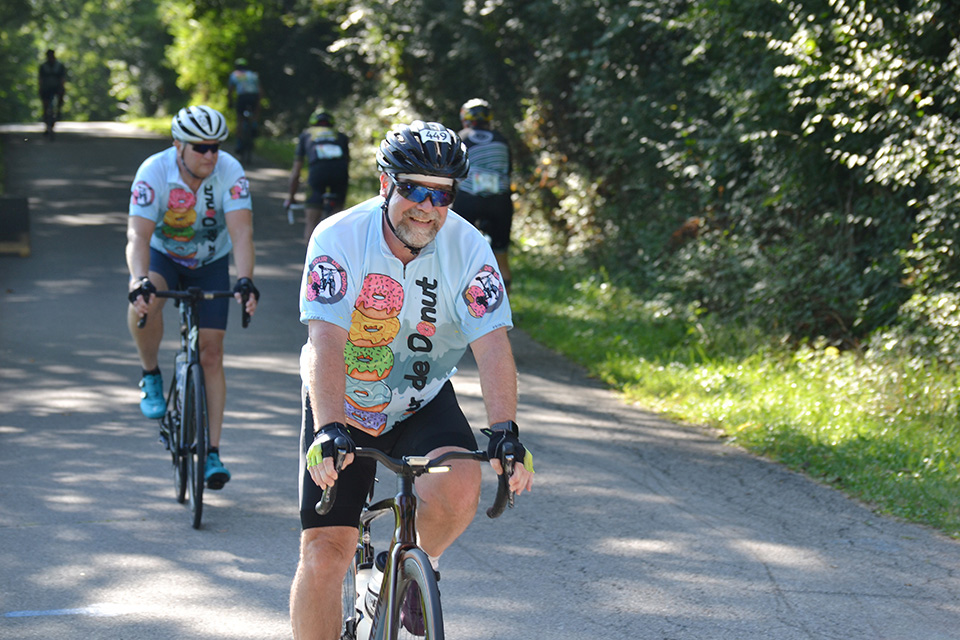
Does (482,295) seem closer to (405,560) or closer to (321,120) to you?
(405,560)

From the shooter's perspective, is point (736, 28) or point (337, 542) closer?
point (337, 542)

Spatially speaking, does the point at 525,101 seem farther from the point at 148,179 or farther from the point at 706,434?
the point at 148,179

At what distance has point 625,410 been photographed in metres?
8.78

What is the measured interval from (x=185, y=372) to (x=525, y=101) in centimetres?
1172

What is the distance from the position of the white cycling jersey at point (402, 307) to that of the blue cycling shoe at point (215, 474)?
2.52 metres

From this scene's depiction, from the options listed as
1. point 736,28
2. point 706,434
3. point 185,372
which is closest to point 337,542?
point 185,372

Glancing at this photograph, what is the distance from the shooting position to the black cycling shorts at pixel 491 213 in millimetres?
10414

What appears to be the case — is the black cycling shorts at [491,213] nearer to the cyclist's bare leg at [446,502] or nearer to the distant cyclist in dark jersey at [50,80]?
the cyclist's bare leg at [446,502]

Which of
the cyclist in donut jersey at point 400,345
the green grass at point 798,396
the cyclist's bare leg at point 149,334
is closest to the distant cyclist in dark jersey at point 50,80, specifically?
the green grass at point 798,396

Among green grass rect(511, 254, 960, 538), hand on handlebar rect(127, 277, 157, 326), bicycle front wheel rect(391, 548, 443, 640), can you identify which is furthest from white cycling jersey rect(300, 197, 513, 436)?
green grass rect(511, 254, 960, 538)

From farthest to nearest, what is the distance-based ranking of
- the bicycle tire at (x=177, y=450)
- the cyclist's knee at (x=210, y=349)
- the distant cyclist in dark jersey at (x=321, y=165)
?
the distant cyclist in dark jersey at (x=321, y=165) → the cyclist's knee at (x=210, y=349) → the bicycle tire at (x=177, y=450)

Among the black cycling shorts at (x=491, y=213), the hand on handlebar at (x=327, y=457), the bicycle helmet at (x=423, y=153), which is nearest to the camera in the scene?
the hand on handlebar at (x=327, y=457)

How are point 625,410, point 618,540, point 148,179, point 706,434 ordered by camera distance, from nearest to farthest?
point 618,540
point 148,179
point 706,434
point 625,410

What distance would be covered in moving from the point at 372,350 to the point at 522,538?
7.61 ft
